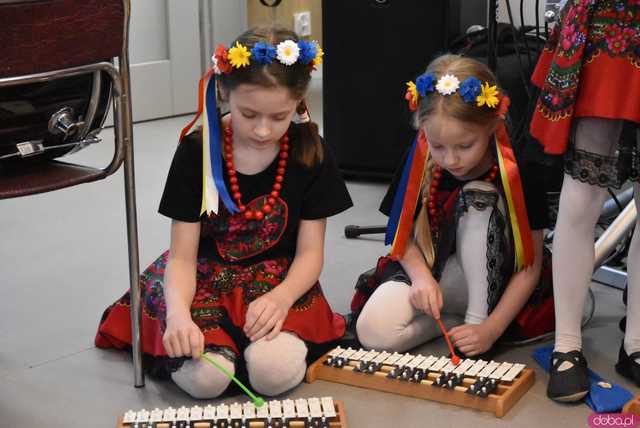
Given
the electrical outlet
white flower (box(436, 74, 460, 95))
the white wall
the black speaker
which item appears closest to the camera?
white flower (box(436, 74, 460, 95))

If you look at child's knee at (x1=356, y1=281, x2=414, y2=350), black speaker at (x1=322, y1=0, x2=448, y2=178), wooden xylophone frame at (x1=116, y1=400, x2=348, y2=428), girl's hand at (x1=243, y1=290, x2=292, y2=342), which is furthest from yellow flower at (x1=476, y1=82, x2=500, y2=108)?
black speaker at (x1=322, y1=0, x2=448, y2=178)

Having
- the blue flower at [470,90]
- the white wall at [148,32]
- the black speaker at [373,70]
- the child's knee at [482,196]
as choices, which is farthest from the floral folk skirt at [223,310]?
the white wall at [148,32]

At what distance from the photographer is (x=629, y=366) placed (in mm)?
1706

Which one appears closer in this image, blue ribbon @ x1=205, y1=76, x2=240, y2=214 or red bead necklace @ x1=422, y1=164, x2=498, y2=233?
blue ribbon @ x1=205, y1=76, x2=240, y2=214

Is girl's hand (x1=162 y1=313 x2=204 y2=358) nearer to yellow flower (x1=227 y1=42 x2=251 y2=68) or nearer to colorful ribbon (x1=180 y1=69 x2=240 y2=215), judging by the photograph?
colorful ribbon (x1=180 y1=69 x2=240 y2=215)

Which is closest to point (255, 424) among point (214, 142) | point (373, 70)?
point (214, 142)

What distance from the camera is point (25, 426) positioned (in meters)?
1.55

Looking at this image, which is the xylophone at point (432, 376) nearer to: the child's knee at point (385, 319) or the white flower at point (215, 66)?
the child's knee at point (385, 319)

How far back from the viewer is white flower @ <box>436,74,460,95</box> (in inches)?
66.7

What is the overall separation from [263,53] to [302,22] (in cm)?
303

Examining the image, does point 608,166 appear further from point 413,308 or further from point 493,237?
point 413,308

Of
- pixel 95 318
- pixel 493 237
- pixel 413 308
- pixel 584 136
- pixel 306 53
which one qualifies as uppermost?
pixel 306 53

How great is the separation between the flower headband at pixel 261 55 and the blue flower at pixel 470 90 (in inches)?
10.6

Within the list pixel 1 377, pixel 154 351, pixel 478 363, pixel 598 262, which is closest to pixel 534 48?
pixel 598 262
